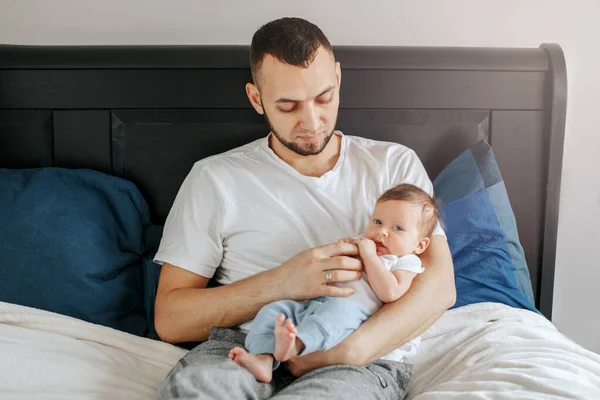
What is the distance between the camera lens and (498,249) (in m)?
1.80

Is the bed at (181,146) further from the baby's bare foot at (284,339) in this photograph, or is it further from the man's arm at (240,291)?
the baby's bare foot at (284,339)

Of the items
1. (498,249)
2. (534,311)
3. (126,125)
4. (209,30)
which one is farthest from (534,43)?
(126,125)

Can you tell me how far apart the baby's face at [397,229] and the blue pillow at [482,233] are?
0.37 meters

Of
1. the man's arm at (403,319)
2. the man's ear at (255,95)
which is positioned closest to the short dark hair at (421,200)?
the man's arm at (403,319)

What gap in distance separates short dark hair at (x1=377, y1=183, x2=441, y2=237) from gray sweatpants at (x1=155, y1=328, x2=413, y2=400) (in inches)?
12.2

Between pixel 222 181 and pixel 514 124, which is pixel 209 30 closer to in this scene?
pixel 222 181

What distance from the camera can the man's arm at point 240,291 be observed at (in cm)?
143

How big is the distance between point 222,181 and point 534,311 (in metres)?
0.88

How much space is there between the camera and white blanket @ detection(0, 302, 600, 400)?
1290 mm

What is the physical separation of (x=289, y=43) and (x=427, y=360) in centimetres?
80

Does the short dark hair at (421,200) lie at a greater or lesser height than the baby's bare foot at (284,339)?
greater

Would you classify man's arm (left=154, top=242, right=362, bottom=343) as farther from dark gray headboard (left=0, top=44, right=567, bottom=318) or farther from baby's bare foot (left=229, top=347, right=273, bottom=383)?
dark gray headboard (left=0, top=44, right=567, bottom=318)

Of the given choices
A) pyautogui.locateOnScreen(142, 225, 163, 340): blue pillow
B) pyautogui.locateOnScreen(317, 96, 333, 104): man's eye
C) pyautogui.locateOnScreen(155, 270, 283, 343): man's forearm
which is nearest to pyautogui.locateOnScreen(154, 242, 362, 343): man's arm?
pyautogui.locateOnScreen(155, 270, 283, 343): man's forearm

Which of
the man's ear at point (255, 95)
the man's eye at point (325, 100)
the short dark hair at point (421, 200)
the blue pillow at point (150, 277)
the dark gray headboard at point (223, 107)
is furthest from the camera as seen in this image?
the dark gray headboard at point (223, 107)
